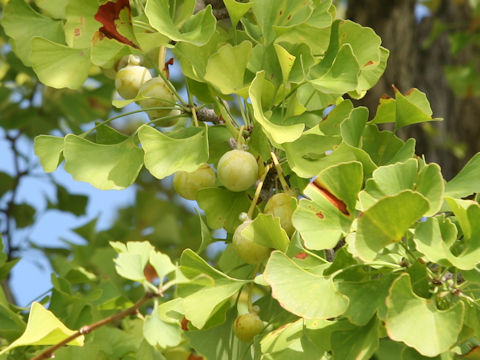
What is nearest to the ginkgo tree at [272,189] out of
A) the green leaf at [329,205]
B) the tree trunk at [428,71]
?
the green leaf at [329,205]

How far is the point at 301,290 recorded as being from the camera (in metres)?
0.63

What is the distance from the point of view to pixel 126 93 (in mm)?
853

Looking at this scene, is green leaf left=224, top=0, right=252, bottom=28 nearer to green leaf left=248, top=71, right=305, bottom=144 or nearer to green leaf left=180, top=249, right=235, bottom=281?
green leaf left=248, top=71, right=305, bottom=144

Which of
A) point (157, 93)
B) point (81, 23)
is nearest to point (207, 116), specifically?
point (157, 93)

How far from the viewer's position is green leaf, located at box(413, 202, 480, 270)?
59 cm

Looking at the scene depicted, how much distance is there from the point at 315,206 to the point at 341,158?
0.29 ft

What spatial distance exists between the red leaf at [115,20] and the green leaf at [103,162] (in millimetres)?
111

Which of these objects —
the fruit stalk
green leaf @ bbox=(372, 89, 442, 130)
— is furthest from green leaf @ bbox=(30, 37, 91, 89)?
green leaf @ bbox=(372, 89, 442, 130)

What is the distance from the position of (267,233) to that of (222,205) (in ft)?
0.45

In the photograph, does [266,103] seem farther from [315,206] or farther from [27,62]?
[27,62]

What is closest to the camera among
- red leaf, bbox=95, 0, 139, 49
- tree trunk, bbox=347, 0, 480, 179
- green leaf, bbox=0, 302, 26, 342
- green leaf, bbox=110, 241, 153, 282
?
green leaf, bbox=110, 241, 153, 282

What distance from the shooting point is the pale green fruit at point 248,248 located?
2.37 feet

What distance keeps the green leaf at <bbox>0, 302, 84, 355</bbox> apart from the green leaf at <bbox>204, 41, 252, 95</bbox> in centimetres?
27

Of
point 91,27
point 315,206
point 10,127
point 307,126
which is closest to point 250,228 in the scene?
point 315,206
